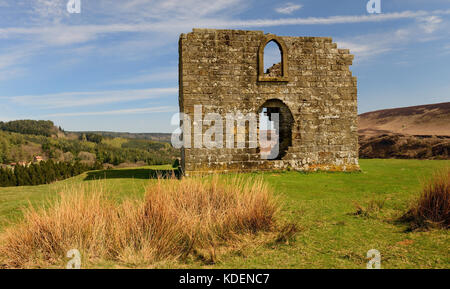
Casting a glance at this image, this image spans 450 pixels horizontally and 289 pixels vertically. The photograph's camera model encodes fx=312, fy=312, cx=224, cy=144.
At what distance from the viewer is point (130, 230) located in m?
4.44

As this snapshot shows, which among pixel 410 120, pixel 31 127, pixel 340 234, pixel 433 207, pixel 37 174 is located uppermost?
pixel 31 127

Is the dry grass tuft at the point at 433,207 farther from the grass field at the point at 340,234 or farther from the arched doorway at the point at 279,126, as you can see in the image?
the arched doorway at the point at 279,126

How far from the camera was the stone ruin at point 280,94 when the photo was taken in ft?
36.9

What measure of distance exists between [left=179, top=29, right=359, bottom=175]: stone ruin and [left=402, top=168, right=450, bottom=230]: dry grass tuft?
6.55m

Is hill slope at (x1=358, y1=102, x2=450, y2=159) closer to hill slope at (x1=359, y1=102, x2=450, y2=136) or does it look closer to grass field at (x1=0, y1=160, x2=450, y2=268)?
hill slope at (x1=359, y1=102, x2=450, y2=136)

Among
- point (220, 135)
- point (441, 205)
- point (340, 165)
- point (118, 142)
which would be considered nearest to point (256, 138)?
point (220, 135)

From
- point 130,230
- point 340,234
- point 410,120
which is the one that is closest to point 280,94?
point 340,234

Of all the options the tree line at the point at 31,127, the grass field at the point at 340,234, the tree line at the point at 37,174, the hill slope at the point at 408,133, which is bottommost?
the tree line at the point at 37,174

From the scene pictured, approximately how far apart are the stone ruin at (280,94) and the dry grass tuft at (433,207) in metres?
6.55

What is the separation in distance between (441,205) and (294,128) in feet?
23.4

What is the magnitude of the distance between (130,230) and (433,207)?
4893 mm

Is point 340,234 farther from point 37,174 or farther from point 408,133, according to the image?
point 37,174

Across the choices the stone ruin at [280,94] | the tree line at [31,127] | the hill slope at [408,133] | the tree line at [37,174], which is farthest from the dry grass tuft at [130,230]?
the tree line at [31,127]

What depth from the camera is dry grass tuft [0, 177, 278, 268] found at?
13.3ft
